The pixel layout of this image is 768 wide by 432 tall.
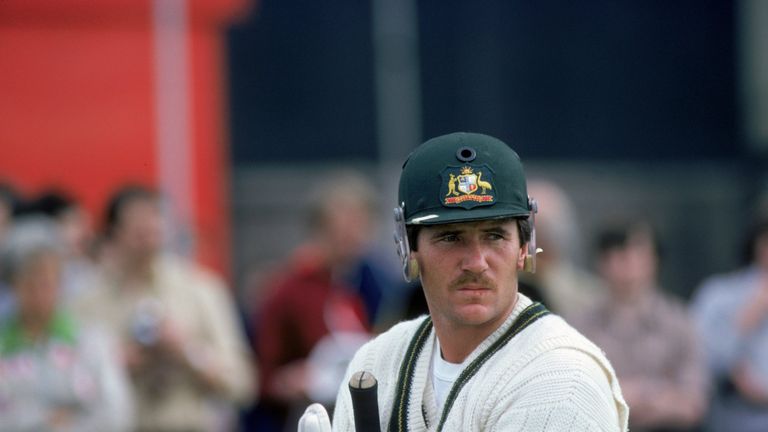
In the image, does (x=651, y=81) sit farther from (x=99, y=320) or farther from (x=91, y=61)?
(x=99, y=320)

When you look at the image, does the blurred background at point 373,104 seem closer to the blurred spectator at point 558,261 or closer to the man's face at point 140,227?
the man's face at point 140,227

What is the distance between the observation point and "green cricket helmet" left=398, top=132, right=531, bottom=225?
337cm

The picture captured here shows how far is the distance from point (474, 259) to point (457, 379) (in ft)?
1.02

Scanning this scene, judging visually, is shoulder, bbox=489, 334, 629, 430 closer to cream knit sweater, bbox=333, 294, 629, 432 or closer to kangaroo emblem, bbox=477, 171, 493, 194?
cream knit sweater, bbox=333, 294, 629, 432

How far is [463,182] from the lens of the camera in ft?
11.1

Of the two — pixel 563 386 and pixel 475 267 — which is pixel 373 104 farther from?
pixel 563 386

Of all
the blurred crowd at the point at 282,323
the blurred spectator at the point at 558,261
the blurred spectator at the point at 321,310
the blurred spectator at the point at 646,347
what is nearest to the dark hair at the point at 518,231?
the blurred crowd at the point at 282,323

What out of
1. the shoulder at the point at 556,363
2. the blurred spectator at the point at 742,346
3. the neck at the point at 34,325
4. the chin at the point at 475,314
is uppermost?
the chin at the point at 475,314

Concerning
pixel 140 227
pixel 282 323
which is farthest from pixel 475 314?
pixel 282 323

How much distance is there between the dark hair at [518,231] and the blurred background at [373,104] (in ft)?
27.2

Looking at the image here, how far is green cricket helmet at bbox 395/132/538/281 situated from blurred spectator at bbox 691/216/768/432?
414cm

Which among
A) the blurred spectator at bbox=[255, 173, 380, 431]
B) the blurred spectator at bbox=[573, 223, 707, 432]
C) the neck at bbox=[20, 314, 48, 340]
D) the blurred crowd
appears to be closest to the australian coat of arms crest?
the blurred crowd

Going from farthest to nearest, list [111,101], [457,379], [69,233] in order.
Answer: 1. [111,101]
2. [69,233]
3. [457,379]

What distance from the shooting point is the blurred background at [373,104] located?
1262 cm
